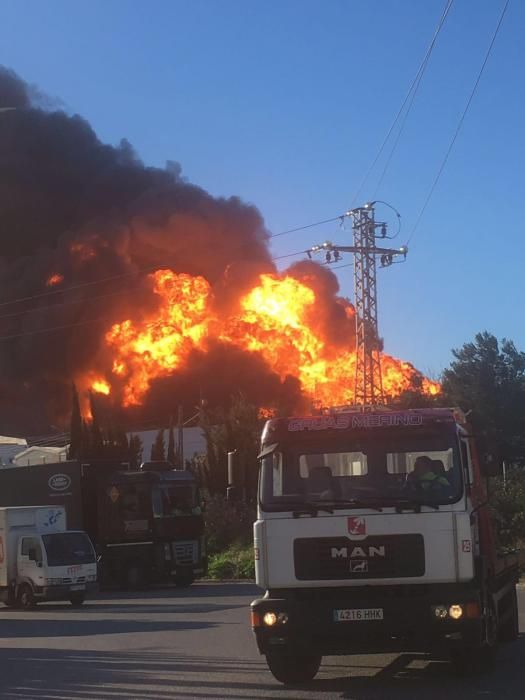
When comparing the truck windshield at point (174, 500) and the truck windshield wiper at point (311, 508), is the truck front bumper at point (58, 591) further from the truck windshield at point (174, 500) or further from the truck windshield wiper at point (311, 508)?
the truck windshield wiper at point (311, 508)

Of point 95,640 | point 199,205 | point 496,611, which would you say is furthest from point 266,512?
point 199,205

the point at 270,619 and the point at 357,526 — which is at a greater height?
the point at 357,526

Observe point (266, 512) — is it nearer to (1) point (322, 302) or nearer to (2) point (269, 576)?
(2) point (269, 576)

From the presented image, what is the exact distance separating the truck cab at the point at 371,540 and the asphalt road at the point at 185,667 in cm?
44

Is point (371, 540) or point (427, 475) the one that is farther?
point (427, 475)

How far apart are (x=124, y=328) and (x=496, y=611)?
53.8 metres

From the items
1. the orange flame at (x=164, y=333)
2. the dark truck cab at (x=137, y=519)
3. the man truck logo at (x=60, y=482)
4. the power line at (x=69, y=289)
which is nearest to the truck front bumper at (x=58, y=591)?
the dark truck cab at (x=137, y=519)

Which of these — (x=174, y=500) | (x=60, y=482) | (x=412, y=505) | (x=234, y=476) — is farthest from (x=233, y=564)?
(x=412, y=505)

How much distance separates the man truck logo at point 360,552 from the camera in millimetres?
9914

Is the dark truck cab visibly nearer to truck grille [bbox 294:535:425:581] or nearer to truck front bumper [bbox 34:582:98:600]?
truck front bumper [bbox 34:582:98:600]

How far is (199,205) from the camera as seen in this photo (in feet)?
215

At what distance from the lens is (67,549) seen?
88.4ft

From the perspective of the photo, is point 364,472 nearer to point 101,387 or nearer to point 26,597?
point 26,597

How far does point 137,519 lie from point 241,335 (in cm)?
3279
